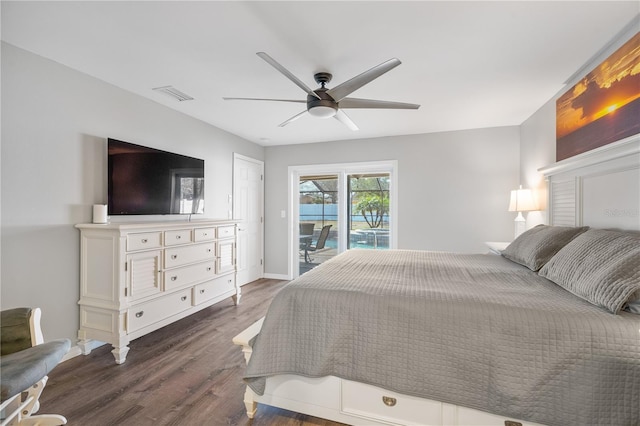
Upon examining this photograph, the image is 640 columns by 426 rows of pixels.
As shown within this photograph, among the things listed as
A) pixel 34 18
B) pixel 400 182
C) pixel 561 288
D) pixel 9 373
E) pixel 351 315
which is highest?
pixel 34 18

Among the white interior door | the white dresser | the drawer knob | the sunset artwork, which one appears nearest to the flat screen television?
the white dresser

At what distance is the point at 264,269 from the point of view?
5301 millimetres

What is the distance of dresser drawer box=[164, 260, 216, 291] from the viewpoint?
2756 mm

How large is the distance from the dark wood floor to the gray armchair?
0.87 feet

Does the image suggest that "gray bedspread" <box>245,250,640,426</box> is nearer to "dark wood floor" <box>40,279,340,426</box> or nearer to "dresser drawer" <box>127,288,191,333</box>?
"dark wood floor" <box>40,279,340,426</box>

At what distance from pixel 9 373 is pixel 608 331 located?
2492 millimetres

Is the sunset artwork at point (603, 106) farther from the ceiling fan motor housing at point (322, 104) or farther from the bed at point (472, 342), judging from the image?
the ceiling fan motor housing at point (322, 104)

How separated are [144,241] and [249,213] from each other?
2408 mm

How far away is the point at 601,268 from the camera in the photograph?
4.63ft

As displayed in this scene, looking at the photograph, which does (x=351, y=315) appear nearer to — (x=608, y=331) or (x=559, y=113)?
(x=608, y=331)

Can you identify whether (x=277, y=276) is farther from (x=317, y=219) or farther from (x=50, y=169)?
(x=50, y=169)

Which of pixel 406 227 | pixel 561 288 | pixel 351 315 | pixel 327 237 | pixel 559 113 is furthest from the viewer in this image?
pixel 327 237

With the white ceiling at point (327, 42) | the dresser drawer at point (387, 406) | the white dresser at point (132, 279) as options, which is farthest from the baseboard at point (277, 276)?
the dresser drawer at point (387, 406)

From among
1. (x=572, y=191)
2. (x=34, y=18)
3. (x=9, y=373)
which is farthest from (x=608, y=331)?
(x=34, y=18)
